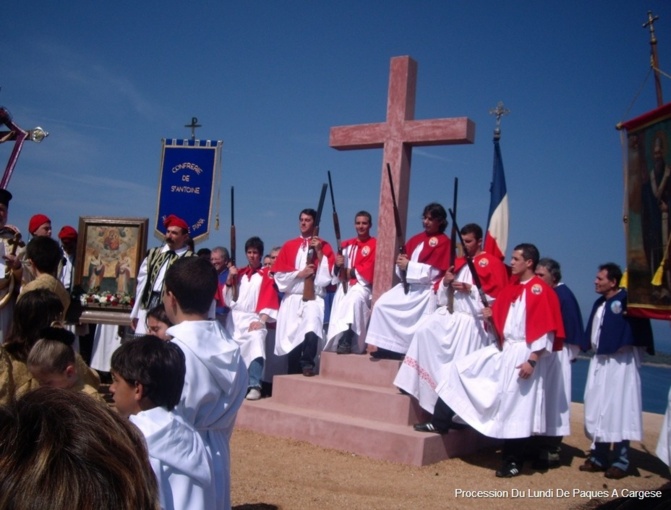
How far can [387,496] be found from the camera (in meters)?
5.20

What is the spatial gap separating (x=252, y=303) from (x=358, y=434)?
10.6 ft

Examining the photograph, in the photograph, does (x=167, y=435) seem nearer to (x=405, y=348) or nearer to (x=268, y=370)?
(x=405, y=348)

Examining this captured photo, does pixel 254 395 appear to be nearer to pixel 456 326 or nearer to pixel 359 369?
pixel 359 369

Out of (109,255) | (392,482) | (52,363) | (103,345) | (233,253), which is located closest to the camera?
(52,363)

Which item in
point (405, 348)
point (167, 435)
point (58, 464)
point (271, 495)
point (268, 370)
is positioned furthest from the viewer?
point (268, 370)

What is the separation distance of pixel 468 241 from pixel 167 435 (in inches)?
200

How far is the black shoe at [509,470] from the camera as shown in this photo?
605cm

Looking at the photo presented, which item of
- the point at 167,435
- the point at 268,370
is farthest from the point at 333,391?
the point at 167,435

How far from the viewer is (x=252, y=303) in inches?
360

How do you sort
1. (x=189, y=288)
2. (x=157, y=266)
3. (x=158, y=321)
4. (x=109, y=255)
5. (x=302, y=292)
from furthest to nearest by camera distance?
(x=302, y=292), (x=109, y=255), (x=157, y=266), (x=158, y=321), (x=189, y=288)

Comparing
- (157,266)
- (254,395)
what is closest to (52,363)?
(157,266)

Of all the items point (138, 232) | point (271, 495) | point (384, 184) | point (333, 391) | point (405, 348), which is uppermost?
point (384, 184)

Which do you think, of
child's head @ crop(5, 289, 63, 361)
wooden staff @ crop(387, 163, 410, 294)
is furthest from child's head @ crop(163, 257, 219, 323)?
wooden staff @ crop(387, 163, 410, 294)

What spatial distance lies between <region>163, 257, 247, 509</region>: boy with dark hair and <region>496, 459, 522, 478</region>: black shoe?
378cm
